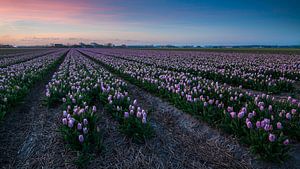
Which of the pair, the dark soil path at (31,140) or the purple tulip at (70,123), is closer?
the dark soil path at (31,140)

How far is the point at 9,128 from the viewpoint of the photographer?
5996 mm

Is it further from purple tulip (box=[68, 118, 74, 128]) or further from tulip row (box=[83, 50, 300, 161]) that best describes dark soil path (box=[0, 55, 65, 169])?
tulip row (box=[83, 50, 300, 161])

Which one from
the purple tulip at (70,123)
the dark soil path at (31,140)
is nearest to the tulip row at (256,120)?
the purple tulip at (70,123)

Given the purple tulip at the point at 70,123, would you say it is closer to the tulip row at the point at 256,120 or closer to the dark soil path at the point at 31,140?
the dark soil path at the point at 31,140

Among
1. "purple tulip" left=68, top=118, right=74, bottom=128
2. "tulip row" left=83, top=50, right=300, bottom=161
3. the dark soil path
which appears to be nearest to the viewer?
"tulip row" left=83, top=50, right=300, bottom=161

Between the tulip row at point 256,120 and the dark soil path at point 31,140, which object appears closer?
the tulip row at point 256,120

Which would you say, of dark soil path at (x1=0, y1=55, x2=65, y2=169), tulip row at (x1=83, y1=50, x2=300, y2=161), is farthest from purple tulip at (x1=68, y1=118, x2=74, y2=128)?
tulip row at (x1=83, y1=50, x2=300, y2=161)

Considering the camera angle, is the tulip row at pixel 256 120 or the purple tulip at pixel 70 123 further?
the purple tulip at pixel 70 123

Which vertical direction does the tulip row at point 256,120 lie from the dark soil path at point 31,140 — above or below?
above

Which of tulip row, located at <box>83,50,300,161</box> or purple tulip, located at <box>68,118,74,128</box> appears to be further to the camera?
purple tulip, located at <box>68,118,74,128</box>

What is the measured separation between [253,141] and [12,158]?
4534 millimetres

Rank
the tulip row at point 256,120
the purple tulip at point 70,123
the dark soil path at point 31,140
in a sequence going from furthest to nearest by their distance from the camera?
the purple tulip at point 70,123 < the dark soil path at point 31,140 < the tulip row at point 256,120

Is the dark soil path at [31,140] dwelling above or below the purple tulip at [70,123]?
below

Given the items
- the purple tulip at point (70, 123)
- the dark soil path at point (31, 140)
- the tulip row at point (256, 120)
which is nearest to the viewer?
the tulip row at point (256, 120)
